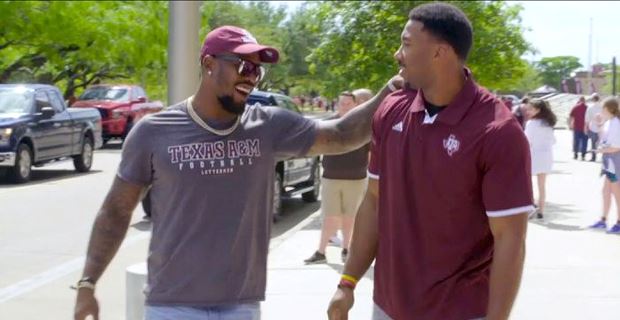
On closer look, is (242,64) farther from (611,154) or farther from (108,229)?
Answer: (611,154)

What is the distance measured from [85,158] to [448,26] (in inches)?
716

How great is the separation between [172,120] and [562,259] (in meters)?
6.97

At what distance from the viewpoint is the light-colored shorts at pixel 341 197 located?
976 cm

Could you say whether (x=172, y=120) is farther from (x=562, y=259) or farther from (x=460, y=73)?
(x=562, y=259)

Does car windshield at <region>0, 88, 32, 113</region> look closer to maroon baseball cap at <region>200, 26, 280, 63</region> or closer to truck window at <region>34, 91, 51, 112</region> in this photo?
truck window at <region>34, 91, 51, 112</region>

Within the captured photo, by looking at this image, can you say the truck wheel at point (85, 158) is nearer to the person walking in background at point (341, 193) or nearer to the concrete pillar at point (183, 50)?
the person walking in background at point (341, 193)

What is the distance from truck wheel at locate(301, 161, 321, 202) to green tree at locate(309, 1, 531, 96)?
1.34 meters

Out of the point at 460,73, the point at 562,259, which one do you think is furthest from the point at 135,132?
the point at 562,259

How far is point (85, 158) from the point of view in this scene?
20688 millimetres

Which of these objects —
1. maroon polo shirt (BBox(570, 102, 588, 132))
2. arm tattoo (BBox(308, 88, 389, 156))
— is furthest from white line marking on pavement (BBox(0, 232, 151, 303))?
maroon polo shirt (BBox(570, 102, 588, 132))

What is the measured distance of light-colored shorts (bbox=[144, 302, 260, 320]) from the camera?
11.6ft

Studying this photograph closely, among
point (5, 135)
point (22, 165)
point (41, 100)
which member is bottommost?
point (22, 165)

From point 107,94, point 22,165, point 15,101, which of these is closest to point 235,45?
point 22,165

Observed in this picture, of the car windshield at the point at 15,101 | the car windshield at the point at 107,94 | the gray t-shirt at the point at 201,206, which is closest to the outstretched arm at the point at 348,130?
the gray t-shirt at the point at 201,206
